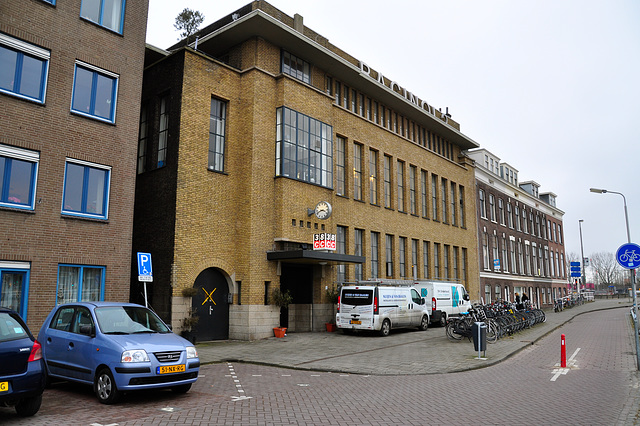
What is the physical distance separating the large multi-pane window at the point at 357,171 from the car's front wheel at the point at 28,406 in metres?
21.2

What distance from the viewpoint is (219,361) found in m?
14.0

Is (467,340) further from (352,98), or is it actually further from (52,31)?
(52,31)

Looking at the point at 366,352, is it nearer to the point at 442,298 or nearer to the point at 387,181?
the point at 442,298

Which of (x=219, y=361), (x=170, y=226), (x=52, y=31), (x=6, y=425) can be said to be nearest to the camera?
(x=6, y=425)

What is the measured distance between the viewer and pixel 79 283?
15.4 meters

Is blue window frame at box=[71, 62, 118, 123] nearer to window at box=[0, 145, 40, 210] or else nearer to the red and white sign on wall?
window at box=[0, 145, 40, 210]

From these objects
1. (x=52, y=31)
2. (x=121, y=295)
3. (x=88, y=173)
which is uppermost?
(x=52, y=31)

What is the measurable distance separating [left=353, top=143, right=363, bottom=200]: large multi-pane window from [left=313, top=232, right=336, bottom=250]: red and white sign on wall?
6398 mm

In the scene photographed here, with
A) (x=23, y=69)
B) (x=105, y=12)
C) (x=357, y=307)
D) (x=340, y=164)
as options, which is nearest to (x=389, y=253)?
(x=340, y=164)

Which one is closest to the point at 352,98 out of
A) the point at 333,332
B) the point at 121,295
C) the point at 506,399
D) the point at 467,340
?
the point at 333,332

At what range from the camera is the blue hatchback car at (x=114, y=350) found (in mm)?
8258

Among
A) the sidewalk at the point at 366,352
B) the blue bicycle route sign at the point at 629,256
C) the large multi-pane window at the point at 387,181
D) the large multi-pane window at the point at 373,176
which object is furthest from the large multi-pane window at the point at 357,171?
the blue bicycle route sign at the point at 629,256

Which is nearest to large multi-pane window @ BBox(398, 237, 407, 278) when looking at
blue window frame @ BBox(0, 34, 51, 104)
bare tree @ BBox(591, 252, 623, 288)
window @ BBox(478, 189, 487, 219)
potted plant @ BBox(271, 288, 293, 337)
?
potted plant @ BBox(271, 288, 293, 337)

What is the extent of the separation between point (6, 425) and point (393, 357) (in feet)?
33.5
